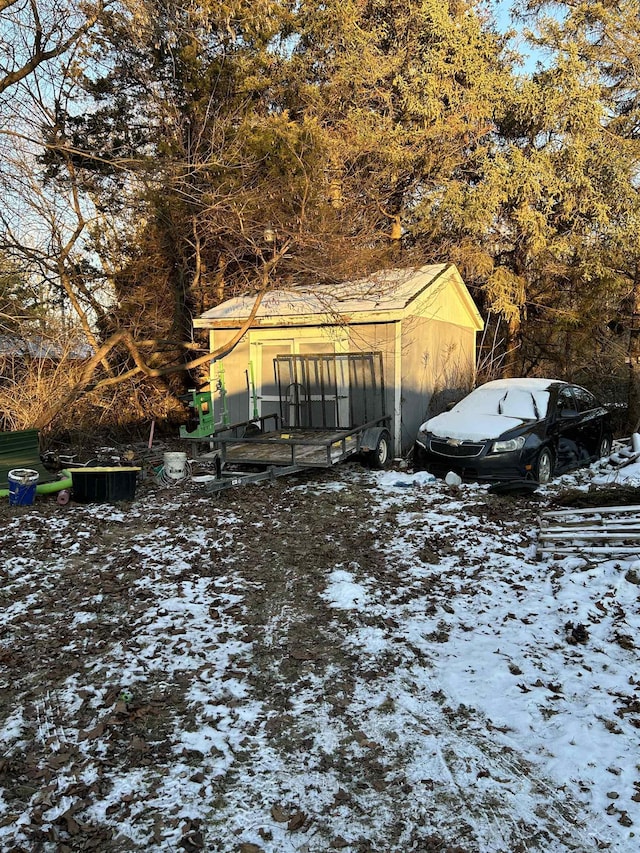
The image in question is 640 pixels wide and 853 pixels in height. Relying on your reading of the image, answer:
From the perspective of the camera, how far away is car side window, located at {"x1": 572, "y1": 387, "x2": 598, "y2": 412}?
1057 cm

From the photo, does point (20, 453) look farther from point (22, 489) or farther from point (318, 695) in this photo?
point (318, 695)

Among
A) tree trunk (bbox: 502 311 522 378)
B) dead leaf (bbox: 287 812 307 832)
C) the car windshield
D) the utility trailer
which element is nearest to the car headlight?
the car windshield

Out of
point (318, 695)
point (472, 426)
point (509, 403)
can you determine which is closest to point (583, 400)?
point (509, 403)

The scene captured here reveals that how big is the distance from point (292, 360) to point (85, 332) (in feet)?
14.5

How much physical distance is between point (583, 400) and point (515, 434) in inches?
112

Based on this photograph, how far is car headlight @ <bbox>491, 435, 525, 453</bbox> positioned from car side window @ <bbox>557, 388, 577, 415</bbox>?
4.35ft

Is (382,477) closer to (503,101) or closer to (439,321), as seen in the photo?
(439,321)

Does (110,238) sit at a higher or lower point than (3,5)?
lower

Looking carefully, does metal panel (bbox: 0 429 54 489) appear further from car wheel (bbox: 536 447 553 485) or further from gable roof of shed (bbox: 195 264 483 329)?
car wheel (bbox: 536 447 553 485)

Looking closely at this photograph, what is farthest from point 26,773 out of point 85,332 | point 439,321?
point 439,321

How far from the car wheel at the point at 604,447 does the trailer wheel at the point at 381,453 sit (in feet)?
13.2

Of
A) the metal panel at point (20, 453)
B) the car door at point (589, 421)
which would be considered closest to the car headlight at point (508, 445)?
the car door at point (589, 421)

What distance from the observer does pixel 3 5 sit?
849 cm

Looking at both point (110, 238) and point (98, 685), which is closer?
point (98, 685)
